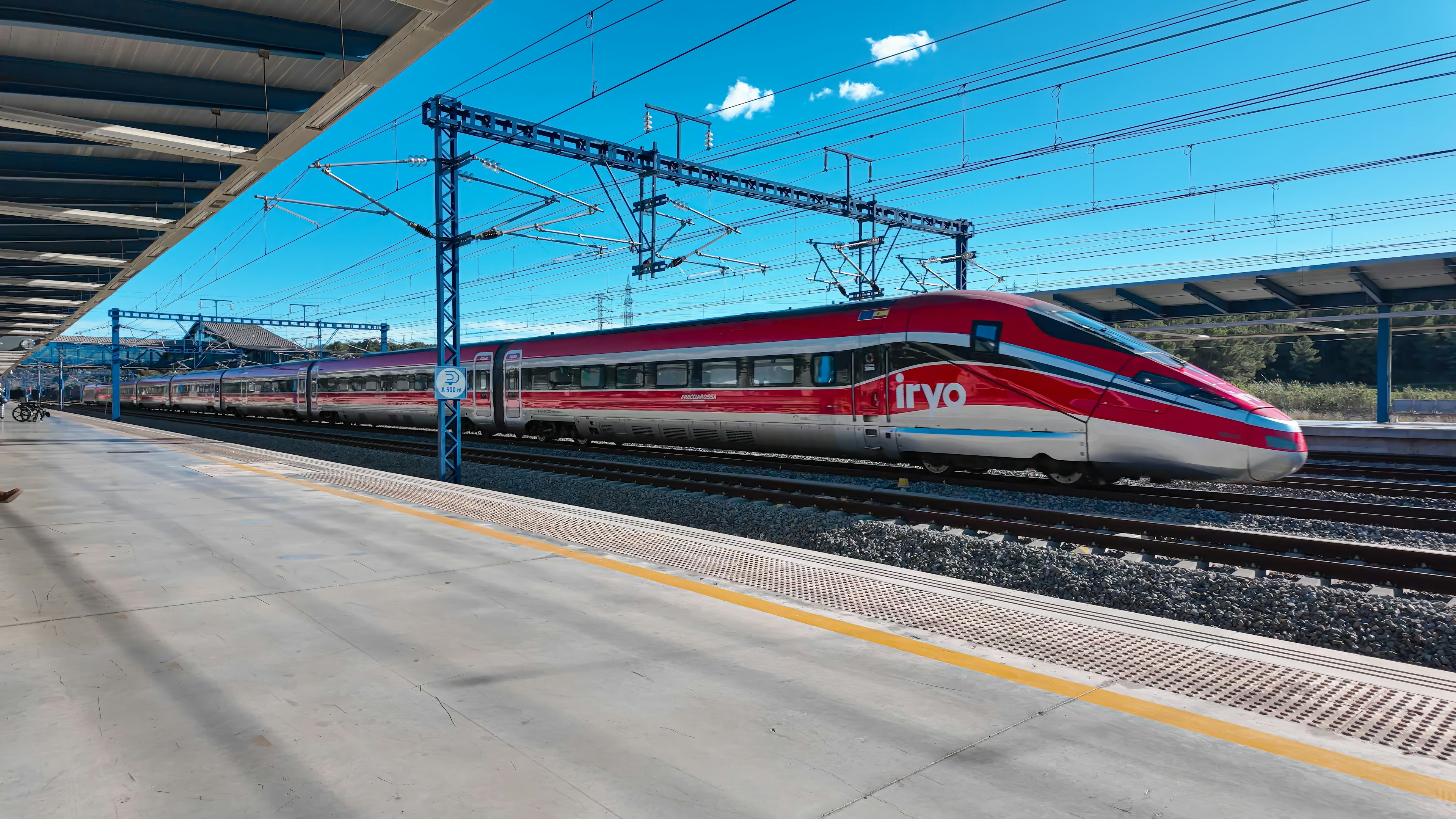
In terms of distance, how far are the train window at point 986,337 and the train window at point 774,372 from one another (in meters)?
Result: 3.51

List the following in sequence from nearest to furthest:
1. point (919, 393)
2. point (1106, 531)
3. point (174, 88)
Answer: point (1106, 531) → point (174, 88) → point (919, 393)

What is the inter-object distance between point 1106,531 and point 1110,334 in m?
2.96

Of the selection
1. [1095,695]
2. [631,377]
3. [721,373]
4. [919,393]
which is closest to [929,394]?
[919,393]

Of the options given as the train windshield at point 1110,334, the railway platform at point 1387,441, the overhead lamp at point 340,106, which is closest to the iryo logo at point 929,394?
the train windshield at point 1110,334

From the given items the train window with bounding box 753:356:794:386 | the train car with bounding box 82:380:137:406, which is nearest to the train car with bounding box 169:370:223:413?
the train car with bounding box 82:380:137:406

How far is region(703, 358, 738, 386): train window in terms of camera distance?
14.3m

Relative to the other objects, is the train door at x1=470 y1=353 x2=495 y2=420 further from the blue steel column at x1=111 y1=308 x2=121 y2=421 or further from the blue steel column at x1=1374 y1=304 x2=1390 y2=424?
the blue steel column at x1=111 y1=308 x2=121 y2=421

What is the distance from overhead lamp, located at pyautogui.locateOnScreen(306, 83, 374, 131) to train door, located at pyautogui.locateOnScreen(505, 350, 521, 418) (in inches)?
430

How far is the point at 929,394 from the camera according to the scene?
441 inches

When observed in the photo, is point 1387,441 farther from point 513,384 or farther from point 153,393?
point 153,393

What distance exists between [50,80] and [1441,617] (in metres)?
13.5

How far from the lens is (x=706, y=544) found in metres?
6.25

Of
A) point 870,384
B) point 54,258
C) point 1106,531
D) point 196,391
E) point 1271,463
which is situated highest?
point 54,258

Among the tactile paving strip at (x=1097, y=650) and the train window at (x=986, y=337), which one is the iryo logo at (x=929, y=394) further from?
the tactile paving strip at (x=1097, y=650)
